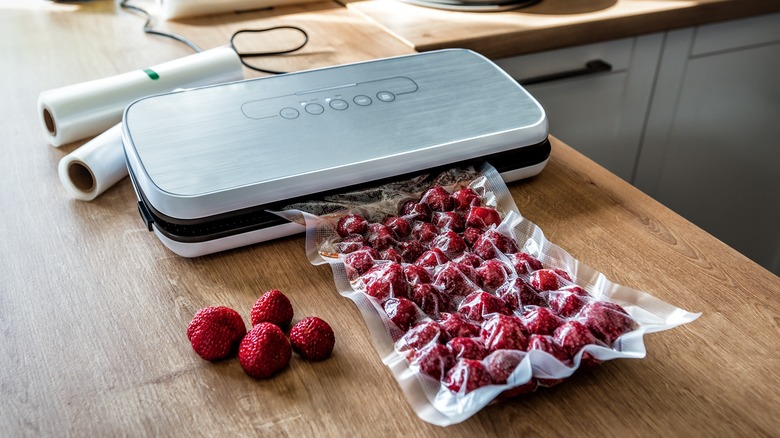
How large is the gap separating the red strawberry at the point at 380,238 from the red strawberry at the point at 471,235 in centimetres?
7

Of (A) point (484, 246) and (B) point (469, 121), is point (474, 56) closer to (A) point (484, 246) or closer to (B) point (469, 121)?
(B) point (469, 121)

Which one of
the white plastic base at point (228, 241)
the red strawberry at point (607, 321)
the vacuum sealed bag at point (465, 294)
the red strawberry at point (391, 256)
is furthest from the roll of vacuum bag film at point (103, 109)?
the red strawberry at point (607, 321)

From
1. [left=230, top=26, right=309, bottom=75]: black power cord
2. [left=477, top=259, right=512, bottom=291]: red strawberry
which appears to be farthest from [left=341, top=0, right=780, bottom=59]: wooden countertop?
[left=477, top=259, right=512, bottom=291]: red strawberry

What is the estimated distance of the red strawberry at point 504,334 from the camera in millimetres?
548

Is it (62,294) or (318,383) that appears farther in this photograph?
(62,294)

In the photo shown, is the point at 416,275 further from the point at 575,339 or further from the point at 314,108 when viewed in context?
the point at 314,108

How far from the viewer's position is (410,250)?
691 mm

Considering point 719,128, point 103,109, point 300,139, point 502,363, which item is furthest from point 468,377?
point 719,128

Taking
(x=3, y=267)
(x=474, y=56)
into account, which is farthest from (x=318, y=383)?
(x=474, y=56)

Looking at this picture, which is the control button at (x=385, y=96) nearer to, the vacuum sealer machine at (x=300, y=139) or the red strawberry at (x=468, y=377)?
the vacuum sealer machine at (x=300, y=139)

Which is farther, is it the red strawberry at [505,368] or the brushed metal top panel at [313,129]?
the brushed metal top panel at [313,129]

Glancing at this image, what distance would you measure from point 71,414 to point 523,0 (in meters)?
1.08

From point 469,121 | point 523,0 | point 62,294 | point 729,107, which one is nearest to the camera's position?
point 62,294

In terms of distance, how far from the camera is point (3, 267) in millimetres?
707
